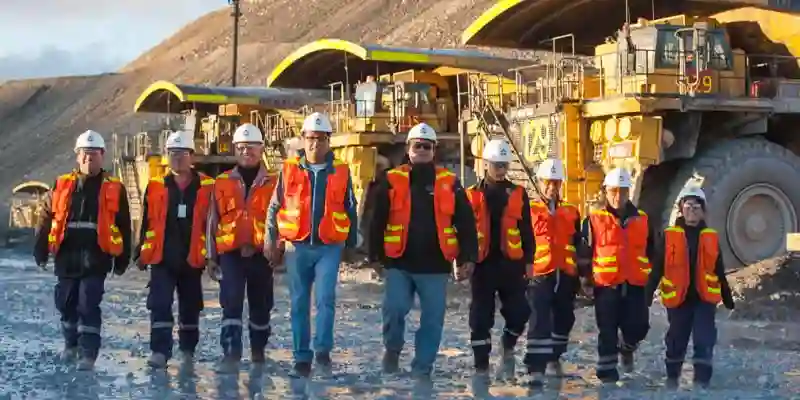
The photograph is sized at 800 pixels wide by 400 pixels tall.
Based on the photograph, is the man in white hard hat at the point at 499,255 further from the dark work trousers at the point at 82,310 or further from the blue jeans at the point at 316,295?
the dark work trousers at the point at 82,310

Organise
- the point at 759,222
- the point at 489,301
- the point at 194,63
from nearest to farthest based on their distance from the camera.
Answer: the point at 489,301 < the point at 759,222 < the point at 194,63

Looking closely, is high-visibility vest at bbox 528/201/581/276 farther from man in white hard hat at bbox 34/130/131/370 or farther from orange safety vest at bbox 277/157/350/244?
man in white hard hat at bbox 34/130/131/370

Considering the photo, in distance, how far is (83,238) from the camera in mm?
8680

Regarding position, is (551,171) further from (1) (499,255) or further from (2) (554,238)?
(1) (499,255)

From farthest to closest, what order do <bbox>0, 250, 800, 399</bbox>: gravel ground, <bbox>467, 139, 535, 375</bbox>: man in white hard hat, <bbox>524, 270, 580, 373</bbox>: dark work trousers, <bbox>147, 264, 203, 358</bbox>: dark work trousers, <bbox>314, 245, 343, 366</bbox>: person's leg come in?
1. <bbox>147, 264, 203, 358</bbox>: dark work trousers
2. <bbox>467, 139, 535, 375</bbox>: man in white hard hat
3. <bbox>524, 270, 580, 373</bbox>: dark work trousers
4. <bbox>314, 245, 343, 366</bbox>: person's leg
5. <bbox>0, 250, 800, 399</bbox>: gravel ground

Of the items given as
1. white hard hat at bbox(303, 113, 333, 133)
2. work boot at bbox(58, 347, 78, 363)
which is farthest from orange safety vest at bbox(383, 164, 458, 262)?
work boot at bbox(58, 347, 78, 363)

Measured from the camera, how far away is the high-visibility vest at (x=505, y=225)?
8.23 meters

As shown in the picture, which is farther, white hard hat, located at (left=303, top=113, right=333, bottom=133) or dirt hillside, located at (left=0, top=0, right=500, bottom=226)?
dirt hillside, located at (left=0, top=0, right=500, bottom=226)

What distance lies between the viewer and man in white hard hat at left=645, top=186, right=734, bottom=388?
26.2ft

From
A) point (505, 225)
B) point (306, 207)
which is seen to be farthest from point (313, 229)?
point (505, 225)

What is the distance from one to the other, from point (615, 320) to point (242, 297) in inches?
96.0

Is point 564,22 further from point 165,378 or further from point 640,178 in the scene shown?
point 165,378

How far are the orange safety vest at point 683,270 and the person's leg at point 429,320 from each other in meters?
1.41

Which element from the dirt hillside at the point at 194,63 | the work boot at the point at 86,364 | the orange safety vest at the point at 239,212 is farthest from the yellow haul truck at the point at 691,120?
the dirt hillside at the point at 194,63
